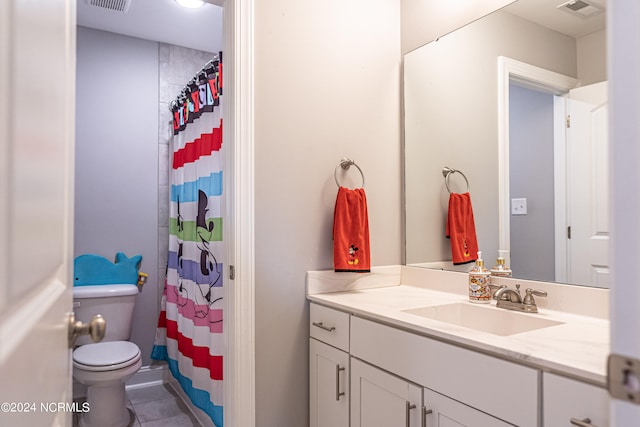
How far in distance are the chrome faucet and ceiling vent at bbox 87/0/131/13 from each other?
8.33 feet

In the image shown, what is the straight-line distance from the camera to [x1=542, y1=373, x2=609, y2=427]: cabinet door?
2.70 ft

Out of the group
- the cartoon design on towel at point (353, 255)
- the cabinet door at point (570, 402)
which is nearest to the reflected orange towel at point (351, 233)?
the cartoon design on towel at point (353, 255)

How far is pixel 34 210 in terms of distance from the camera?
1.57ft

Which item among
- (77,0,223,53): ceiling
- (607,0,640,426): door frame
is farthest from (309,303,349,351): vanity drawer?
(77,0,223,53): ceiling

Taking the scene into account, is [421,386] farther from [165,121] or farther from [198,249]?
[165,121]

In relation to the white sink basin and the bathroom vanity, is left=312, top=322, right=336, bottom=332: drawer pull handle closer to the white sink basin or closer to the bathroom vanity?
the bathroom vanity

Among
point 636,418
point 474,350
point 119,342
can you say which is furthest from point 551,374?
point 119,342

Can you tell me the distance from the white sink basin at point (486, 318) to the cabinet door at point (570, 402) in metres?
0.44

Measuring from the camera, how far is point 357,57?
196 centimetres

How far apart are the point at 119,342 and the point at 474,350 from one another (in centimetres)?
221

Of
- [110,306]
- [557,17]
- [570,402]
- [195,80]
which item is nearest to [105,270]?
[110,306]

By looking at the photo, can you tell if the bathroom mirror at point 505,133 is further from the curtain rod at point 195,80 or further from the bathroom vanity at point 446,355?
the curtain rod at point 195,80

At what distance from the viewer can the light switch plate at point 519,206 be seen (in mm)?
1591

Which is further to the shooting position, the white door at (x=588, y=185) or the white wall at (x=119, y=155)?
the white wall at (x=119, y=155)
